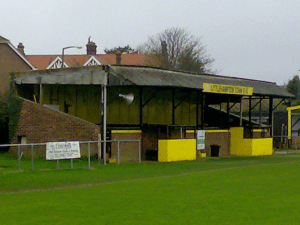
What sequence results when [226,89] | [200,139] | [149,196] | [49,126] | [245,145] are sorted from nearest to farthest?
[149,196], [49,126], [200,139], [226,89], [245,145]

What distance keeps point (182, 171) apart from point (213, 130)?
11756mm

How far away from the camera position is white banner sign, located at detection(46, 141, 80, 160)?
21.7 m

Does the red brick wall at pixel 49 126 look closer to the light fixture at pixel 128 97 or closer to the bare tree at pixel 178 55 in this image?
the light fixture at pixel 128 97

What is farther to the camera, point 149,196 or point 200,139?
point 200,139

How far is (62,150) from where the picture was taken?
2214cm

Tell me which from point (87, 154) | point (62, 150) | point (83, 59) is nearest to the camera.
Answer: point (62, 150)

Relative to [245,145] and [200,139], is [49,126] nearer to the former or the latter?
[200,139]

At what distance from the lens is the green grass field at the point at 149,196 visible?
37.4 feet

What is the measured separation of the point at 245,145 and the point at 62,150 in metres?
16.9

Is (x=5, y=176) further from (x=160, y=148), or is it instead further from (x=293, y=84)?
(x=293, y=84)

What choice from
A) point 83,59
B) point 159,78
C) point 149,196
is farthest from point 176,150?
point 83,59

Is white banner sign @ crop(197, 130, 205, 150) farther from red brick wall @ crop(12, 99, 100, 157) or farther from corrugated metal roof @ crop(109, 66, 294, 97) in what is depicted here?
red brick wall @ crop(12, 99, 100, 157)

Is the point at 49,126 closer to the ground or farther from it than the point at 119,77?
closer to the ground

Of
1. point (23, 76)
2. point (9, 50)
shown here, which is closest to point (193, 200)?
point (23, 76)
